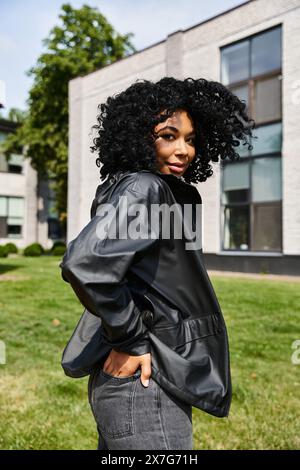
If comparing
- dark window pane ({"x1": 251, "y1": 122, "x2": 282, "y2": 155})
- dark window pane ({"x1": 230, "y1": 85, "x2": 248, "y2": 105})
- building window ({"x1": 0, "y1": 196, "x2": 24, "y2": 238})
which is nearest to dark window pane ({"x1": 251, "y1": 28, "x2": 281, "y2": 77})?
dark window pane ({"x1": 230, "y1": 85, "x2": 248, "y2": 105})

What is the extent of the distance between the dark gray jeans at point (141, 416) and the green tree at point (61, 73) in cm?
2802

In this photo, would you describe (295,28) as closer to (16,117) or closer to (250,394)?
(250,394)

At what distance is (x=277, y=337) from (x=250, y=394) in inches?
89.8

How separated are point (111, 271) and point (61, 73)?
30560mm

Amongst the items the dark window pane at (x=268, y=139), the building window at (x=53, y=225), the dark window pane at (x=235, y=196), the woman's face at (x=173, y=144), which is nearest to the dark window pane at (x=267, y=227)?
the dark window pane at (x=235, y=196)

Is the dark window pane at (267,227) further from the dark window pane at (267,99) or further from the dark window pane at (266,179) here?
the dark window pane at (267,99)

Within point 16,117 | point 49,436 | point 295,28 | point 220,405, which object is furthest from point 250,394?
point 16,117

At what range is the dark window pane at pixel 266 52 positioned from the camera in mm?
16125

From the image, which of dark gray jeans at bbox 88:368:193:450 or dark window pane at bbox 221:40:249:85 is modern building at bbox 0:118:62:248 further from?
dark gray jeans at bbox 88:368:193:450

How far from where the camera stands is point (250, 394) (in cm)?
448

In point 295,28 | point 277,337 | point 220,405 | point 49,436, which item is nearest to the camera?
point 220,405

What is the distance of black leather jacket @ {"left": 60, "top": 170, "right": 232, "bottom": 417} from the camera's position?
1591 millimetres

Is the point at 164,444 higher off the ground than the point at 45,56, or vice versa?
the point at 45,56

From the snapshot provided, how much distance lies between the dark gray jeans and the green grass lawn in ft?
6.35
